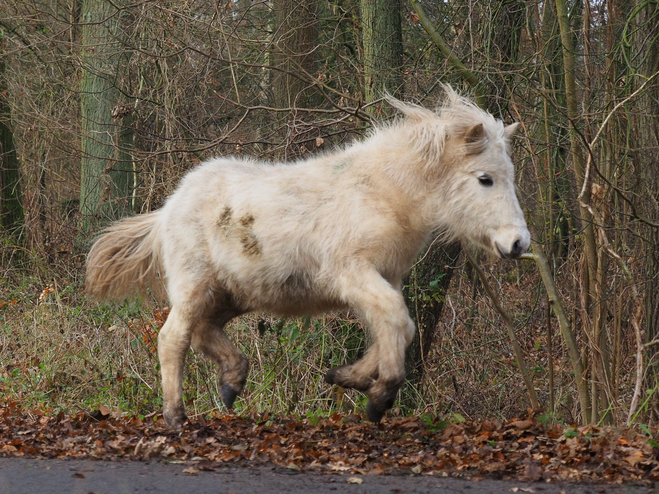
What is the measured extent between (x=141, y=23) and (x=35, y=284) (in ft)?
14.4

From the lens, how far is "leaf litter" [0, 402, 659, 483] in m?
4.88

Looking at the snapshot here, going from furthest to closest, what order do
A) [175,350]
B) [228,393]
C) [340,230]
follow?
1. [228,393]
2. [175,350]
3. [340,230]

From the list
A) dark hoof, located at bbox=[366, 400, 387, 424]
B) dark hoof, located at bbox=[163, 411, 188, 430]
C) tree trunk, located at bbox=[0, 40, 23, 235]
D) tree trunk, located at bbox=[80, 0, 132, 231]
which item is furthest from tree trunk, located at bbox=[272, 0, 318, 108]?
tree trunk, located at bbox=[0, 40, 23, 235]

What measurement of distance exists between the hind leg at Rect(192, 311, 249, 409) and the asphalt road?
1.57m

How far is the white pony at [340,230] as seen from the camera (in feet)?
18.6

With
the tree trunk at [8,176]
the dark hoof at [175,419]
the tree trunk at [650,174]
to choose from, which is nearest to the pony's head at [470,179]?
the tree trunk at [650,174]

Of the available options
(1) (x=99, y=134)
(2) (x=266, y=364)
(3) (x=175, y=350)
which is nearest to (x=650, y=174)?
(2) (x=266, y=364)

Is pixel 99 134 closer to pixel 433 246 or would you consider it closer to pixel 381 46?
Result: pixel 381 46

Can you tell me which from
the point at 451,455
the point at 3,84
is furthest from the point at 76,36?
the point at 451,455

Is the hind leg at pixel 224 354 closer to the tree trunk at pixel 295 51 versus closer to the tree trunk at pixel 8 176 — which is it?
the tree trunk at pixel 295 51

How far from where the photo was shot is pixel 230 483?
15.0ft

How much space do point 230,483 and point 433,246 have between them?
13.8 feet

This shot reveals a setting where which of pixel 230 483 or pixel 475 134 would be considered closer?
pixel 230 483

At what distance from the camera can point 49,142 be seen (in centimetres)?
1282
